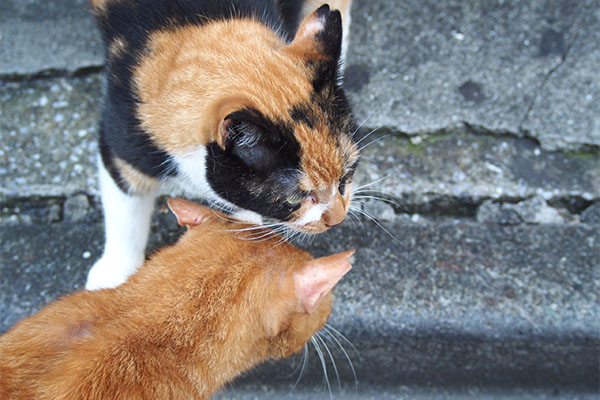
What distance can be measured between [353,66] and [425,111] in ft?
1.37

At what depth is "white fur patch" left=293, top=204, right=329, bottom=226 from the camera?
147 cm

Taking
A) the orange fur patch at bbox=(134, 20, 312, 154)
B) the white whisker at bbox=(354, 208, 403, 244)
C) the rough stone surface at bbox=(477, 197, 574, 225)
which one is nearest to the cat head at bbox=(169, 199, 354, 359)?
the orange fur patch at bbox=(134, 20, 312, 154)

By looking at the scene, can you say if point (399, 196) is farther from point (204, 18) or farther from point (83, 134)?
point (83, 134)

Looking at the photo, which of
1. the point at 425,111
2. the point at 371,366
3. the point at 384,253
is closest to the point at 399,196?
the point at 384,253

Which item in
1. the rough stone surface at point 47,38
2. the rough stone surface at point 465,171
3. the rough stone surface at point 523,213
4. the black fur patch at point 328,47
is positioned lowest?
the rough stone surface at point 523,213

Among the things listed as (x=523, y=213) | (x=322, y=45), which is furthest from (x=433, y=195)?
(x=322, y=45)

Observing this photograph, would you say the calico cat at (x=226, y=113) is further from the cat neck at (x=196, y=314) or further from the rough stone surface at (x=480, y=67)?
the rough stone surface at (x=480, y=67)

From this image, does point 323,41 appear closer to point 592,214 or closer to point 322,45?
point 322,45

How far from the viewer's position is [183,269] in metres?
1.30

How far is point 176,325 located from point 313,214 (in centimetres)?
51

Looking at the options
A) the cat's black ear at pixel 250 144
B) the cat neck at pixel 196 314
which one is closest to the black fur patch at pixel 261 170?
the cat's black ear at pixel 250 144

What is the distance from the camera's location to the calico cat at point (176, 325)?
3.72 feet

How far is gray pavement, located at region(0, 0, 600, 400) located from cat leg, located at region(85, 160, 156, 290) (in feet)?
0.38

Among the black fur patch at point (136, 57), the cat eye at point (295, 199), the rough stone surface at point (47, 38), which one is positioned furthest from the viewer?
the rough stone surface at point (47, 38)
